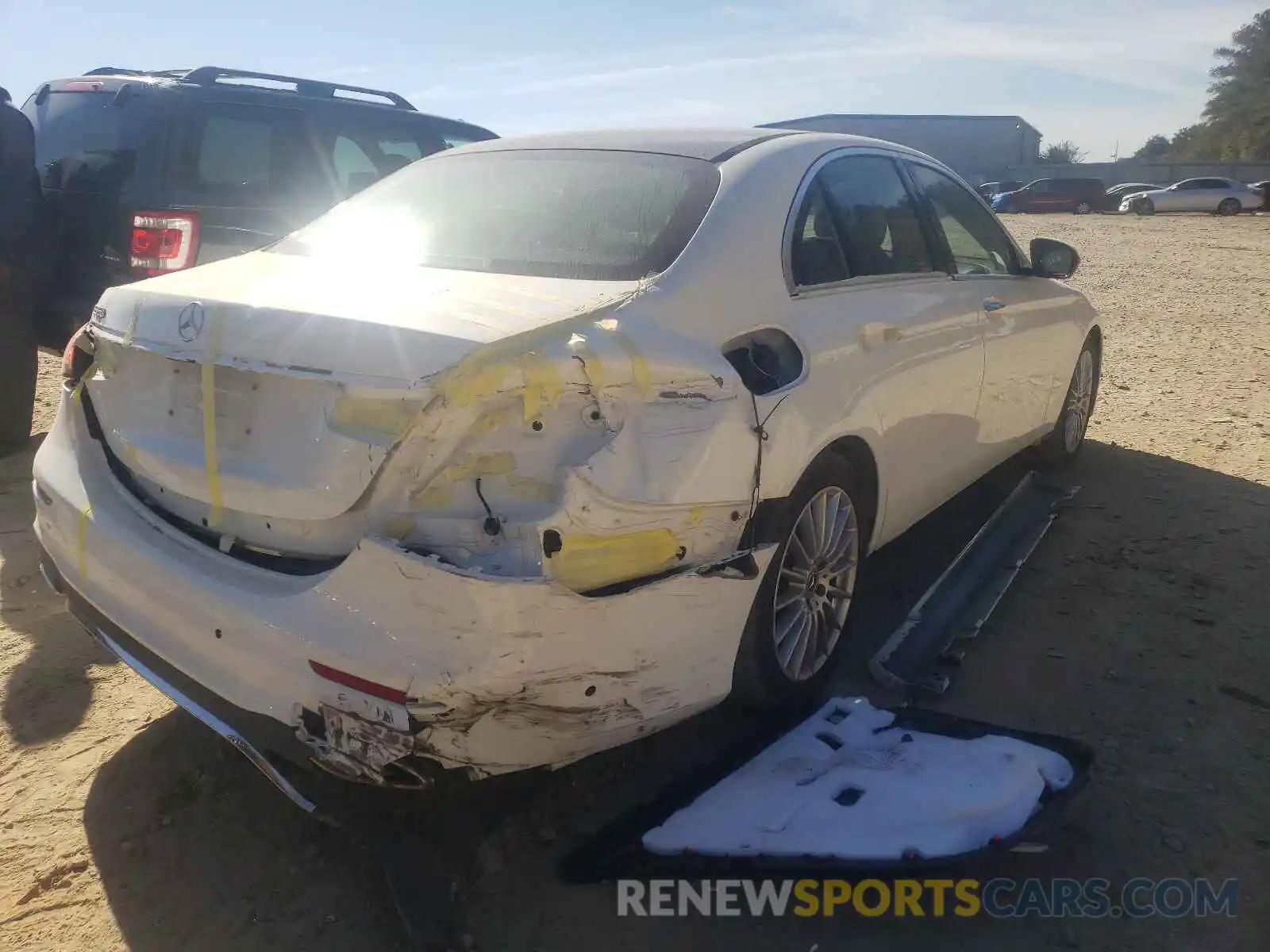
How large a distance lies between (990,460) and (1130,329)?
22.4 ft

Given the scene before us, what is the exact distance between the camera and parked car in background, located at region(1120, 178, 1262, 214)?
3425 centimetres

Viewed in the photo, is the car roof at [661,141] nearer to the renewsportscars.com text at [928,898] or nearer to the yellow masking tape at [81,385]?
the yellow masking tape at [81,385]

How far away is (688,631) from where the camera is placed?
7.48ft

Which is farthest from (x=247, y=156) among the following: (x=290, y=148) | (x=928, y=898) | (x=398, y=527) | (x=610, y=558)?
(x=928, y=898)

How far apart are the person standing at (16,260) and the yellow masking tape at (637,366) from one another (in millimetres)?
4272

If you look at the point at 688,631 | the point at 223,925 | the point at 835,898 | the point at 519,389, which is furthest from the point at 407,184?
the point at 835,898

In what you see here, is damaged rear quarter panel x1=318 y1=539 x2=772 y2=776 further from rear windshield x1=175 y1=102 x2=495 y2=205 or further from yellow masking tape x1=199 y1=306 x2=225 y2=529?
rear windshield x1=175 y1=102 x2=495 y2=205

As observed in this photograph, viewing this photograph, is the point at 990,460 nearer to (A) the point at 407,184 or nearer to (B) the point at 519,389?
(A) the point at 407,184

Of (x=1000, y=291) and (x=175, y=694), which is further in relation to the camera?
(x=1000, y=291)

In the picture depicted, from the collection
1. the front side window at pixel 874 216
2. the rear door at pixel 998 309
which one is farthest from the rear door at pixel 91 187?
the rear door at pixel 998 309

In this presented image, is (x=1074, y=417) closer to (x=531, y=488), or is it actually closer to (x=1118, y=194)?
(x=531, y=488)

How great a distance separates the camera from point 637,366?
2.17 meters

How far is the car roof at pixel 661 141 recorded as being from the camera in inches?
120

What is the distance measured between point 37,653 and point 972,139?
211 ft
